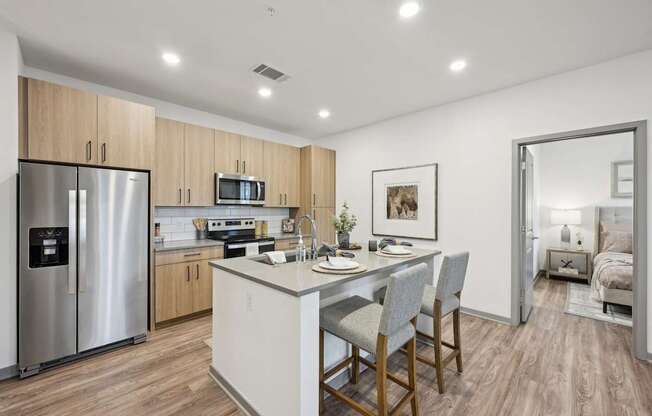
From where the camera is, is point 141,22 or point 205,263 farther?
point 205,263

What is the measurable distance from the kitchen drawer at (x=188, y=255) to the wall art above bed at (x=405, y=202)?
2395mm

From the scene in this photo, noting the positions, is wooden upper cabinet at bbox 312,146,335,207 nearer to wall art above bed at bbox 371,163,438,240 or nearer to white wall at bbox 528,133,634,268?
wall art above bed at bbox 371,163,438,240

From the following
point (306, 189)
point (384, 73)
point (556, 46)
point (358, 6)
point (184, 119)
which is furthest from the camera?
point (306, 189)

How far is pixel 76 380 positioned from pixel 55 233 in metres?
1.17

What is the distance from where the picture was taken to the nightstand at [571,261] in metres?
4.68

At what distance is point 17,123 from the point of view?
216cm

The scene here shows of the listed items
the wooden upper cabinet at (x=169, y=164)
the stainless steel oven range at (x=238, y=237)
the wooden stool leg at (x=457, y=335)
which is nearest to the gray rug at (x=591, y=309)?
the wooden stool leg at (x=457, y=335)

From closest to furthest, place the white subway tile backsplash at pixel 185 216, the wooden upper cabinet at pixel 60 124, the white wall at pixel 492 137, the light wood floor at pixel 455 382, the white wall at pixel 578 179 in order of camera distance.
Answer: the light wood floor at pixel 455 382
the wooden upper cabinet at pixel 60 124
the white wall at pixel 492 137
the white subway tile backsplash at pixel 185 216
the white wall at pixel 578 179

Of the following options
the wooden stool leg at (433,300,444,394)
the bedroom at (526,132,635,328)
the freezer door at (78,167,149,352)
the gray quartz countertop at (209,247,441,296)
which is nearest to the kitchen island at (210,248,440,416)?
the gray quartz countertop at (209,247,441,296)

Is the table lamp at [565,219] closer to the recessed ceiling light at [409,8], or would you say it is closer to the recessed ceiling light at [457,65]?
the recessed ceiling light at [457,65]

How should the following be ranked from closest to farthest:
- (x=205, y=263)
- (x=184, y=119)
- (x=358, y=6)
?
(x=358, y=6) → (x=205, y=263) → (x=184, y=119)

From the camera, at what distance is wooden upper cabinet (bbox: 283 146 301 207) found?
4.62 meters

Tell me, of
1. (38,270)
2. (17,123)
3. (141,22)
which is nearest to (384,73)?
(141,22)

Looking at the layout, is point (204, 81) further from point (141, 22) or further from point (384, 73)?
point (384, 73)
